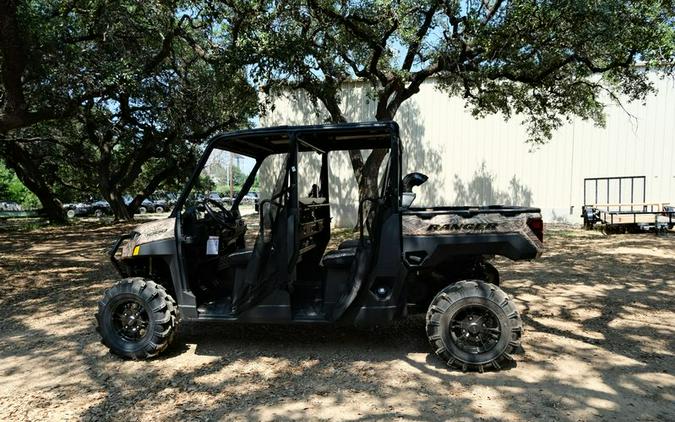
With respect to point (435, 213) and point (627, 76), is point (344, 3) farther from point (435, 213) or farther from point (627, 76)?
point (435, 213)

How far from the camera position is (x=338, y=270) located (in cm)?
423

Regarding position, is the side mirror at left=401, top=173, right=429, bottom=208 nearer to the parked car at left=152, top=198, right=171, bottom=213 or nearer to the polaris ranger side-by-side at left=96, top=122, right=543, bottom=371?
the polaris ranger side-by-side at left=96, top=122, right=543, bottom=371

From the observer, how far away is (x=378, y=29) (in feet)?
36.2

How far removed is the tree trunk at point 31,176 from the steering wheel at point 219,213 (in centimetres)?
2027

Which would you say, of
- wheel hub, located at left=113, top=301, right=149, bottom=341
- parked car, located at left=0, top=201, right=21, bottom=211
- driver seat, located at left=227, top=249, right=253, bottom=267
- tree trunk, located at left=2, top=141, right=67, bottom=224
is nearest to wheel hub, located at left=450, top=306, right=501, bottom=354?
driver seat, located at left=227, top=249, right=253, bottom=267

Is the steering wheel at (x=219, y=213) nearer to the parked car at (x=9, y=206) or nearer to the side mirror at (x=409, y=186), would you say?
the side mirror at (x=409, y=186)

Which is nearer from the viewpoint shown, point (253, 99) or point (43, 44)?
point (43, 44)

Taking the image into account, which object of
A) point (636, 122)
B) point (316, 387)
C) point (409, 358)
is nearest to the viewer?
point (316, 387)

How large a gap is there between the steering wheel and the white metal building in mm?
12771

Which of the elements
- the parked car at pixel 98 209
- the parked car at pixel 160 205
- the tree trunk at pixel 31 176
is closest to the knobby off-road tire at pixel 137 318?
the tree trunk at pixel 31 176

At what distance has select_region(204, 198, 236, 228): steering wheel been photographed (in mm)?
4543

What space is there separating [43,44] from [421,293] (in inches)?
351

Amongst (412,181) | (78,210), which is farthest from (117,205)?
(412,181)

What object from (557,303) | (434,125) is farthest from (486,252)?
(434,125)
